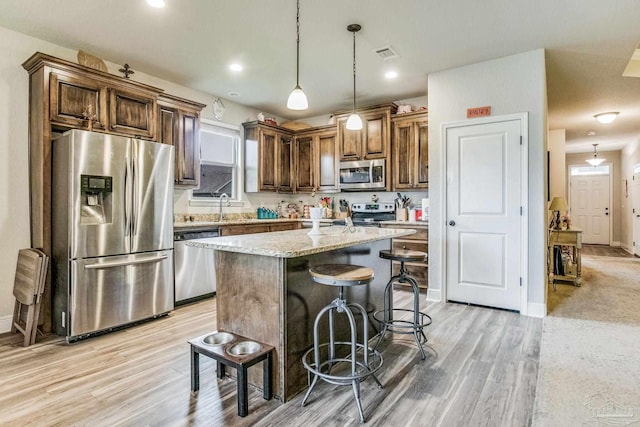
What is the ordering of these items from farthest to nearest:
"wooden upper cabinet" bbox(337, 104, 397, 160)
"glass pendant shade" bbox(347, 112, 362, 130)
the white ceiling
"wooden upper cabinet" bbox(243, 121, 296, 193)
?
"wooden upper cabinet" bbox(243, 121, 296, 193) < "wooden upper cabinet" bbox(337, 104, 397, 160) < "glass pendant shade" bbox(347, 112, 362, 130) < the white ceiling

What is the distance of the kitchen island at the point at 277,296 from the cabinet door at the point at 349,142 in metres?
3.10

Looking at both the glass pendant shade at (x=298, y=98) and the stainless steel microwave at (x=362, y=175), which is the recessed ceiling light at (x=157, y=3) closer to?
the glass pendant shade at (x=298, y=98)

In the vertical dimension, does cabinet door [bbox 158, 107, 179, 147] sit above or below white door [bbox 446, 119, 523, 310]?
above

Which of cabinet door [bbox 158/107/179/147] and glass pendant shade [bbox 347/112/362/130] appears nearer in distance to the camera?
glass pendant shade [bbox 347/112/362/130]

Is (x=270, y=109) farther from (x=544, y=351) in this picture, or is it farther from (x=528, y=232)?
(x=544, y=351)

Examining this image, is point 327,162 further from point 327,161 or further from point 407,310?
point 407,310

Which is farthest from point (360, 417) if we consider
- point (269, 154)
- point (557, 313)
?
point (269, 154)

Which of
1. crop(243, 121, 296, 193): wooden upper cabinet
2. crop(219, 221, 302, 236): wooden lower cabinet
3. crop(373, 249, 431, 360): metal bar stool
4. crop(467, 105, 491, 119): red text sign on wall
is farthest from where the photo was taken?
crop(243, 121, 296, 193): wooden upper cabinet

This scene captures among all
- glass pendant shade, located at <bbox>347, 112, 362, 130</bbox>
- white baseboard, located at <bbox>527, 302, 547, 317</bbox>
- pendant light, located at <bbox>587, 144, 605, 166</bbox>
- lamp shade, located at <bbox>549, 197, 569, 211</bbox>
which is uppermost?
pendant light, located at <bbox>587, 144, 605, 166</bbox>

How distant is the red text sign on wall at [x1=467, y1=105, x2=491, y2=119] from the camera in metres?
3.86

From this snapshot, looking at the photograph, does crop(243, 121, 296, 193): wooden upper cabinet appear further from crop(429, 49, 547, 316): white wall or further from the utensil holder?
crop(429, 49, 547, 316): white wall

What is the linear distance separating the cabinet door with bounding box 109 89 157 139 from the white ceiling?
1.54 feet

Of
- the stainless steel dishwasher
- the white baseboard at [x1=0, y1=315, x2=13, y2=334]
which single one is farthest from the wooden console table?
the white baseboard at [x1=0, y1=315, x2=13, y2=334]

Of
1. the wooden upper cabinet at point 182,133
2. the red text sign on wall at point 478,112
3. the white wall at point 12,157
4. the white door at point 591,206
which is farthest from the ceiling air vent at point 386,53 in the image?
the white door at point 591,206
